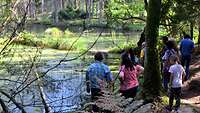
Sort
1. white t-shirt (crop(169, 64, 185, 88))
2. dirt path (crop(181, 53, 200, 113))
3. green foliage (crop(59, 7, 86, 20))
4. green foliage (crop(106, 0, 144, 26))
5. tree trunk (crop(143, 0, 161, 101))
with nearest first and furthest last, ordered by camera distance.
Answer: white t-shirt (crop(169, 64, 185, 88)), tree trunk (crop(143, 0, 161, 101)), dirt path (crop(181, 53, 200, 113)), green foliage (crop(106, 0, 144, 26)), green foliage (crop(59, 7, 86, 20))

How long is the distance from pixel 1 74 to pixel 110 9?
8.52 metres

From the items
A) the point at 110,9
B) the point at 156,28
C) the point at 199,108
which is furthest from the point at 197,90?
the point at 110,9

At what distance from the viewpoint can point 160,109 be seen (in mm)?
4988

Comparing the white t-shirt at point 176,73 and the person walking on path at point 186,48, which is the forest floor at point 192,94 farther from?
the white t-shirt at point 176,73

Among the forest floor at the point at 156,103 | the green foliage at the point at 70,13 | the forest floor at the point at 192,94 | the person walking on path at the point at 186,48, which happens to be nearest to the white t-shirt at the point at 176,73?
the forest floor at the point at 156,103

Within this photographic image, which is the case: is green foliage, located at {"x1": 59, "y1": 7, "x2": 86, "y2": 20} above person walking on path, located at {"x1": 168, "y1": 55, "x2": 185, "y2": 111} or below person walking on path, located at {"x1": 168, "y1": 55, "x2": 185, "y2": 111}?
below

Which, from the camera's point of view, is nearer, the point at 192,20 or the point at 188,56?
the point at 188,56

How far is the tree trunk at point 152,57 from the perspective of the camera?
12258 millimetres

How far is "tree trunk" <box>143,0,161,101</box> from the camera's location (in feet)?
40.2

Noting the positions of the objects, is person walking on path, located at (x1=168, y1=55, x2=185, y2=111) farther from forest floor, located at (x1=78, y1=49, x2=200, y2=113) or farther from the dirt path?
the dirt path

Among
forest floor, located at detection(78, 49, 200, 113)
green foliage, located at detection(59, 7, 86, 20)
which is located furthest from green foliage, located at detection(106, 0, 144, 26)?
green foliage, located at detection(59, 7, 86, 20)

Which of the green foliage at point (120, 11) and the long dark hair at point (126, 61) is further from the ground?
the green foliage at point (120, 11)

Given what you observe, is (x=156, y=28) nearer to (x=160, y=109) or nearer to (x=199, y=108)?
(x=199, y=108)

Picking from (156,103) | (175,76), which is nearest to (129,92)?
(175,76)
